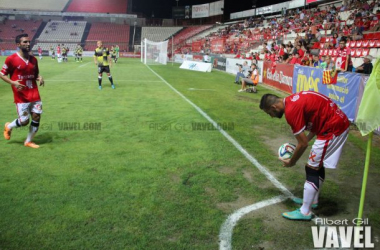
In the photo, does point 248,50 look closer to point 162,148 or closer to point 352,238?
point 162,148

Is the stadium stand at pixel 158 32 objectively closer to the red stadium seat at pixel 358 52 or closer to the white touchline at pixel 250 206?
the red stadium seat at pixel 358 52

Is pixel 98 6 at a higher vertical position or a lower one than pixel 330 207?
higher

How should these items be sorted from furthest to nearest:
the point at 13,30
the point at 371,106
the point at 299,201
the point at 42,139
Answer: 1. the point at 13,30
2. the point at 42,139
3. the point at 299,201
4. the point at 371,106

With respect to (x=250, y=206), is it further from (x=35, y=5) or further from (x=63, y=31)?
(x=35, y=5)

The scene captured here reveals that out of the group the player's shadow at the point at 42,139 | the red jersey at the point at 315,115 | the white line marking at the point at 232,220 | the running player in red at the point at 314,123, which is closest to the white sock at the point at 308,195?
the running player in red at the point at 314,123

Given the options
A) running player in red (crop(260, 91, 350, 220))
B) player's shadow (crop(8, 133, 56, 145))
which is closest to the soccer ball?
running player in red (crop(260, 91, 350, 220))

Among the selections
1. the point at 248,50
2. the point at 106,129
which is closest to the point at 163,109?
the point at 106,129

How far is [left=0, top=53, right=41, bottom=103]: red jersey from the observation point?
6.23 m

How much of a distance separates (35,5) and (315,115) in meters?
78.3

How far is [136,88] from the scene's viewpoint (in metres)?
16.1

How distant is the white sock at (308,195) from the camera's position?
12.6ft

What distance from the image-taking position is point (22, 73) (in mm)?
6352

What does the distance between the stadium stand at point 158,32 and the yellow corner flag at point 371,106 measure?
211 ft

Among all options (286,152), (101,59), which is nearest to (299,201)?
(286,152)
